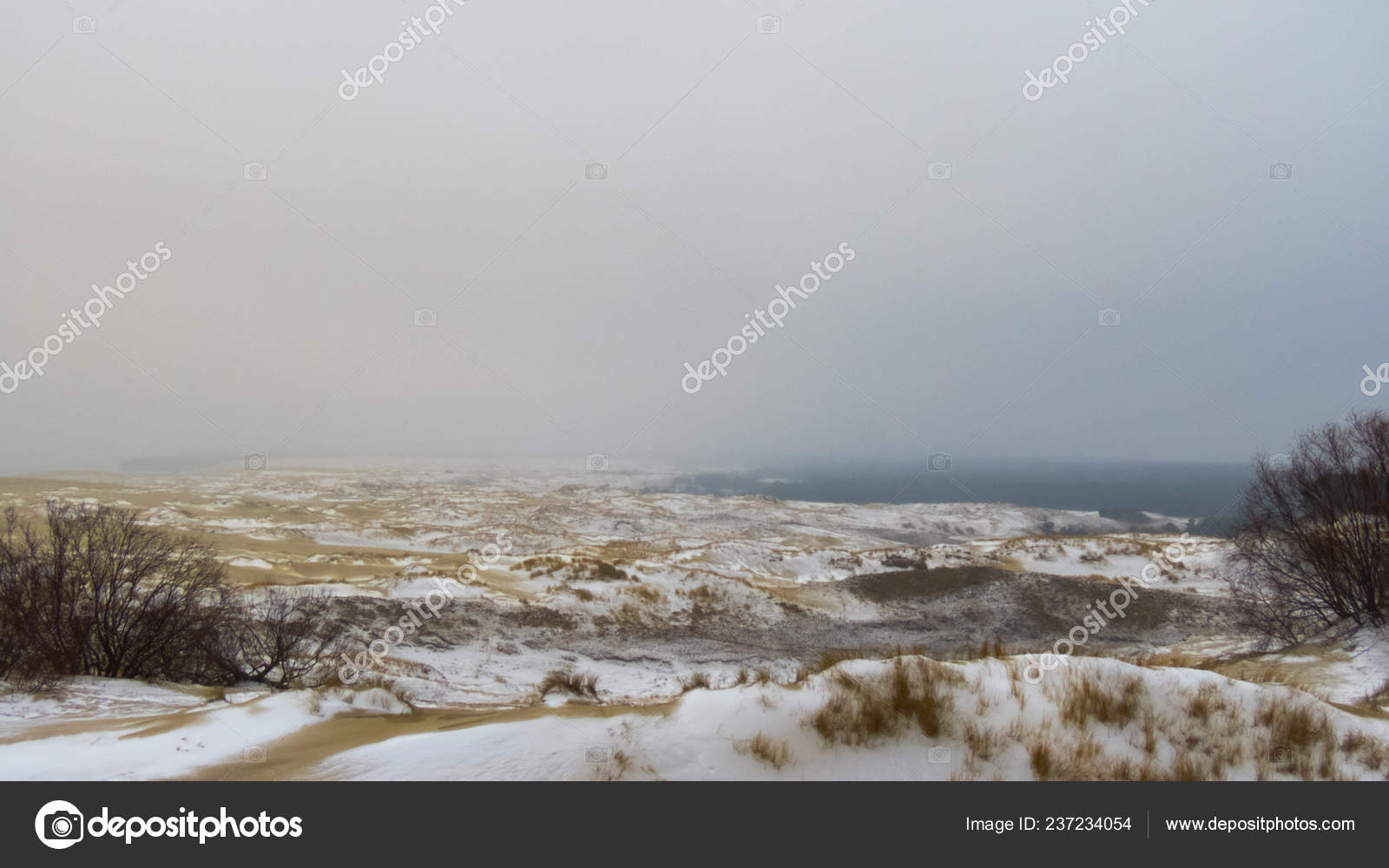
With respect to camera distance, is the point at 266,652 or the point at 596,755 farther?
the point at 266,652

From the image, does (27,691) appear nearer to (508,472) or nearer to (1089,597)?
(1089,597)

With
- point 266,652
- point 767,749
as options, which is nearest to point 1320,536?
point 767,749

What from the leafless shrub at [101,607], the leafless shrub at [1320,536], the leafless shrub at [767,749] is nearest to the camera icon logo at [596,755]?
the leafless shrub at [767,749]

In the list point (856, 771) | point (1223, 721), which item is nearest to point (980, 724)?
point (856, 771)

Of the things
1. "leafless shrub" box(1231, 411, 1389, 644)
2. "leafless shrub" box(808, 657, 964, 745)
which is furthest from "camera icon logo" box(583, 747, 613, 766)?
"leafless shrub" box(1231, 411, 1389, 644)

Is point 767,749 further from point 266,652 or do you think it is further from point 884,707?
point 266,652

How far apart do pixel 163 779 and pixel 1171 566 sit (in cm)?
3747

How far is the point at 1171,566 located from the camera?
94.5 ft
